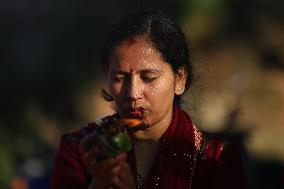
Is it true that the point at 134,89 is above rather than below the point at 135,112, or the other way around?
above

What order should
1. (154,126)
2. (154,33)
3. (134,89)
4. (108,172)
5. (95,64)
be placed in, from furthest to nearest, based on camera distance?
(95,64)
(154,126)
(154,33)
(134,89)
(108,172)

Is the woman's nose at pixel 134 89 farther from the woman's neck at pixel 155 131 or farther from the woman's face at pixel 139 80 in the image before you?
the woman's neck at pixel 155 131

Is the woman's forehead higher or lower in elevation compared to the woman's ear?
higher

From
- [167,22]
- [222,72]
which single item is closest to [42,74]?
[222,72]

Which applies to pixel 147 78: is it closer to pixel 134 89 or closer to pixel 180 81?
pixel 134 89

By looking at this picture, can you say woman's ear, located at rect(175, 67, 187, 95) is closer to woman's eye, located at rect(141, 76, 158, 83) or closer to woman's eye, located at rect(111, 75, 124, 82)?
woman's eye, located at rect(141, 76, 158, 83)

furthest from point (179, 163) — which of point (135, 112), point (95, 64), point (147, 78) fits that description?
point (95, 64)

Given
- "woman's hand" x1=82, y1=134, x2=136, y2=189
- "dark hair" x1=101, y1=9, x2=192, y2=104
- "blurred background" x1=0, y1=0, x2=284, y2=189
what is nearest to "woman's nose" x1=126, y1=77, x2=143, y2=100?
"dark hair" x1=101, y1=9, x2=192, y2=104

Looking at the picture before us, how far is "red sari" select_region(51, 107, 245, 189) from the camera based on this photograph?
10.7ft

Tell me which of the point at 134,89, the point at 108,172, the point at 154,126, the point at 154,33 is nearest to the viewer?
the point at 108,172

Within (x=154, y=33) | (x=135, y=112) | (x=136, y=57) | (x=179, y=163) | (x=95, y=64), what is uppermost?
→ (x=154, y=33)

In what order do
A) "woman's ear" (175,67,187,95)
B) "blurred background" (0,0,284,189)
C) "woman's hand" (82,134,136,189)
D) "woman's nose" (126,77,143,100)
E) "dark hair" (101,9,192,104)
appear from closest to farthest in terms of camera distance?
"woman's hand" (82,134,136,189) < "woman's nose" (126,77,143,100) < "dark hair" (101,9,192,104) < "woman's ear" (175,67,187,95) < "blurred background" (0,0,284,189)

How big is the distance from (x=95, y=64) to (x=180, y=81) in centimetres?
666

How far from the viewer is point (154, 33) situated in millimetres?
3234
